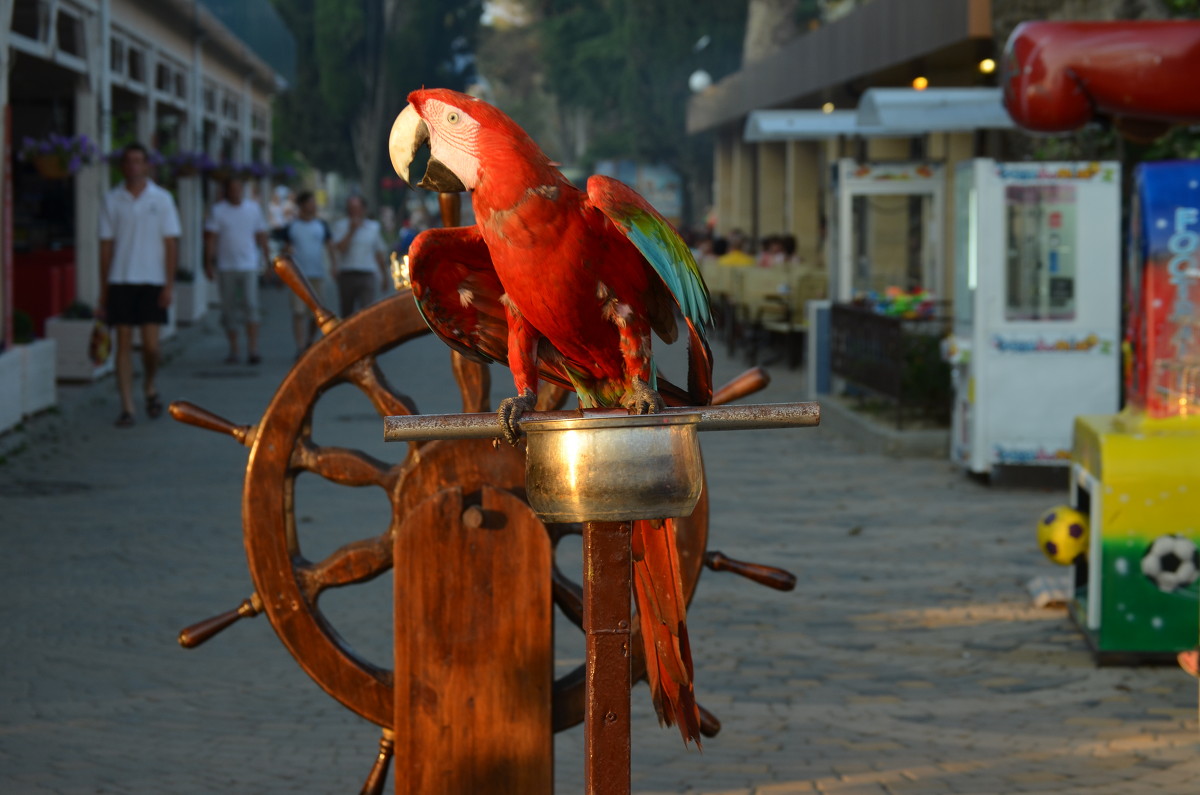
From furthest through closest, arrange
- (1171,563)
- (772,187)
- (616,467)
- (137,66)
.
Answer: (772,187)
(137,66)
(1171,563)
(616,467)

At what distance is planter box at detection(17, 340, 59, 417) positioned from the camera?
11672 mm

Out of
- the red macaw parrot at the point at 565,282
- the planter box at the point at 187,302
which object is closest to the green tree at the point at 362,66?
the planter box at the point at 187,302

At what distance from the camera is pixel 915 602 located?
6.69m

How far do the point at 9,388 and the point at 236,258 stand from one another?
5171mm

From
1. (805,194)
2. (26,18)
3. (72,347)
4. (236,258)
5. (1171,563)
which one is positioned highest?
(26,18)

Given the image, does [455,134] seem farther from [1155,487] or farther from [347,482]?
[1155,487]

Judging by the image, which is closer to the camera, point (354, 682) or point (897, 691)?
point (354, 682)

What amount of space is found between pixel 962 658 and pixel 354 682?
10.2 feet

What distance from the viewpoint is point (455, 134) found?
99.7 inches

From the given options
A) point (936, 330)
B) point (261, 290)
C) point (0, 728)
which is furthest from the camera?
point (261, 290)

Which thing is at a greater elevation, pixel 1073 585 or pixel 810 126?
pixel 810 126

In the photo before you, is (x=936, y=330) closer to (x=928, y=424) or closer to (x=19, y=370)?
(x=928, y=424)

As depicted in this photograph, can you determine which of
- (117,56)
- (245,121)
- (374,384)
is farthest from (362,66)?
(374,384)

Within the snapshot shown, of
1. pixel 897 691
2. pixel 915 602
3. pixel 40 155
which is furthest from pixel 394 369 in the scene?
pixel 897 691
